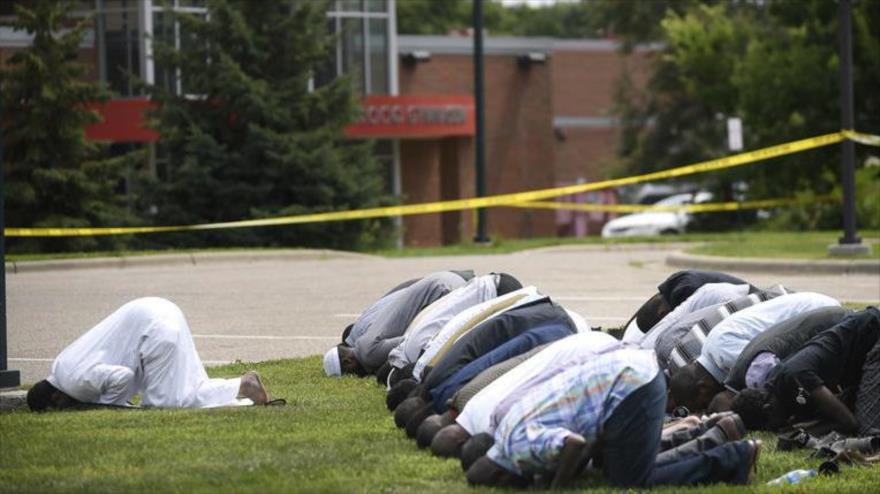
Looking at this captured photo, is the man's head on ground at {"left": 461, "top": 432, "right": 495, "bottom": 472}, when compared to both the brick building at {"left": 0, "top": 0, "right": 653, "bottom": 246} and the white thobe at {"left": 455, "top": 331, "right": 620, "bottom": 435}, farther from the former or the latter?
the brick building at {"left": 0, "top": 0, "right": 653, "bottom": 246}

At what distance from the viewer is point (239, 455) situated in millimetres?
8383

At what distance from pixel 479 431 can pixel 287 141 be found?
77.2ft

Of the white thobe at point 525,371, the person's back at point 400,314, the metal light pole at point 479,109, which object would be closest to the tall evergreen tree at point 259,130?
the metal light pole at point 479,109

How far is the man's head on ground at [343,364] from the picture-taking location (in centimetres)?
1202

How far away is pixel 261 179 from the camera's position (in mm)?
31375

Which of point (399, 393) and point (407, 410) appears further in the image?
point (399, 393)

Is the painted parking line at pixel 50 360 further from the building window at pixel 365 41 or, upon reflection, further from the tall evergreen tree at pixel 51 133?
the building window at pixel 365 41

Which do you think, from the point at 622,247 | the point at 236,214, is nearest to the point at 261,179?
the point at 236,214

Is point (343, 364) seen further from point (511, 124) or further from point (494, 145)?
point (511, 124)

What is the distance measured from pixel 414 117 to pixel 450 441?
3516cm

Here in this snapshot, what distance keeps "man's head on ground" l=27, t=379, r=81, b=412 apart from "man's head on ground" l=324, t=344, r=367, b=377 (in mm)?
2365

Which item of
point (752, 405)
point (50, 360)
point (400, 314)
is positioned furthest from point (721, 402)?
point (50, 360)

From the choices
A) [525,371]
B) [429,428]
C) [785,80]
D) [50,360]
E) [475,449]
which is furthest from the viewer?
[785,80]

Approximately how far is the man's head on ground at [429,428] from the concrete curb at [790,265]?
13.4m
